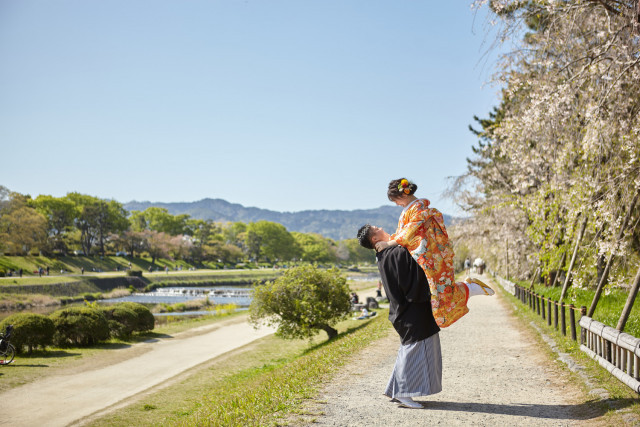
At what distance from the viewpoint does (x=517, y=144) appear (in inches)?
474

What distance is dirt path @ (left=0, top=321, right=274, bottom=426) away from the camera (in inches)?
477

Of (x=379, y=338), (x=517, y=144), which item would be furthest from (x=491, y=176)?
(x=379, y=338)

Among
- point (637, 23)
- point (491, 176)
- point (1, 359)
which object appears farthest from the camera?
point (491, 176)

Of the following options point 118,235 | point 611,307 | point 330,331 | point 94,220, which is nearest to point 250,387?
point 611,307

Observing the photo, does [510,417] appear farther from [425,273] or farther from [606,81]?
[606,81]

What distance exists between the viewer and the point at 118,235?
10381cm

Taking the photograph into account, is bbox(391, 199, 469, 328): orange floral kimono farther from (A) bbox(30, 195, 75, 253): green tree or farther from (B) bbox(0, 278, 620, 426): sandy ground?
(A) bbox(30, 195, 75, 253): green tree

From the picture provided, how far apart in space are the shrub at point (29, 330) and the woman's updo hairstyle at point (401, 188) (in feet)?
56.5

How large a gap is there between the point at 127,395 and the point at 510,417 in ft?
38.0

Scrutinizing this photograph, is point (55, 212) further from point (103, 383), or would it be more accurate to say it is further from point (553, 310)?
point (553, 310)

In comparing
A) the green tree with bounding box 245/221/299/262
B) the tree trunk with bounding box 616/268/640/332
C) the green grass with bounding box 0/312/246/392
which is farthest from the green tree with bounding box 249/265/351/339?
the green tree with bounding box 245/221/299/262

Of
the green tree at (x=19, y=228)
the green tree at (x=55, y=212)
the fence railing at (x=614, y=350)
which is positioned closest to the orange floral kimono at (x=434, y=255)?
the fence railing at (x=614, y=350)

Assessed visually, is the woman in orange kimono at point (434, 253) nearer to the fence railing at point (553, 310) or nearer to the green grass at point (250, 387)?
the green grass at point (250, 387)

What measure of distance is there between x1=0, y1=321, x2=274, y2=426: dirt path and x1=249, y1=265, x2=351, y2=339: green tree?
3206 millimetres
